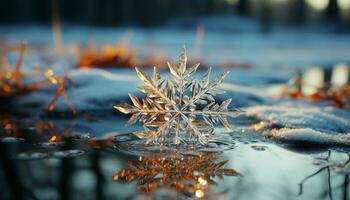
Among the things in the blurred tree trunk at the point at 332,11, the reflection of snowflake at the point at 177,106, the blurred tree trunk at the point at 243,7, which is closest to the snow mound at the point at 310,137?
→ the reflection of snowflake at the point at 177,106

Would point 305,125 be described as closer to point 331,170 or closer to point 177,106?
point 331,170

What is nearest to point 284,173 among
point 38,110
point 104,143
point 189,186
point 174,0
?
point 189,186

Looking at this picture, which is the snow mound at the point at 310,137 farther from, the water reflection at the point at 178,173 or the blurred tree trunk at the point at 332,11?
the blurred tree trunk at the point at 332,11

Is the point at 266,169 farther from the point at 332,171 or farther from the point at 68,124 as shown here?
the point at 68,124

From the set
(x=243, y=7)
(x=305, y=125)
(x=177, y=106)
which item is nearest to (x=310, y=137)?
(x=305, y=125)

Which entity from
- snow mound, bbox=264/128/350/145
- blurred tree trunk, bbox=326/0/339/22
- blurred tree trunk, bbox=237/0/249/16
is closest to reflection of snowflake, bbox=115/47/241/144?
snow mound, bbox=264/128/350/145

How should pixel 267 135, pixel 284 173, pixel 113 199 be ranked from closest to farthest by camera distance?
pixel 113 199 < pixel 284 173 < pixel 267 135

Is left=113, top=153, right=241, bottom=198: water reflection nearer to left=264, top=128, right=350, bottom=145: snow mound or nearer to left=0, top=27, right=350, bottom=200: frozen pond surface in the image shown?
left=0, top=27, right=350, bottom=200: frozen pond surface
